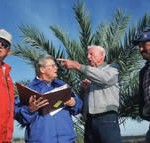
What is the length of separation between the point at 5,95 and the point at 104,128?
3.94ft

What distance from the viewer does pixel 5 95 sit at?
4812 millimetres

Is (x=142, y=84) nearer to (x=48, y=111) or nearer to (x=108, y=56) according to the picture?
(x=48, y=111)

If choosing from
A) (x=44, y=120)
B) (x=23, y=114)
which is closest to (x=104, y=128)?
(x=44, y=120)

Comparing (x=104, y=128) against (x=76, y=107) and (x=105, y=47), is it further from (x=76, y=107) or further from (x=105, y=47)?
(x=105, y=47)

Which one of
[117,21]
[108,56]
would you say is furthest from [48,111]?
[117,21]

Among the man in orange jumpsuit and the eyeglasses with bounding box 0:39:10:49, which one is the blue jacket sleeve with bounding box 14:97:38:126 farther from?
the eyeglasses with bounding box 0:39:10:49

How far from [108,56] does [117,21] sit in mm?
877

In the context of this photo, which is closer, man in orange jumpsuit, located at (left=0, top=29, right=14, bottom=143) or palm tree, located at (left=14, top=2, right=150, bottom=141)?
man in orange jumpsuit, located at (left=0, top=29, right=14, bottom=143)

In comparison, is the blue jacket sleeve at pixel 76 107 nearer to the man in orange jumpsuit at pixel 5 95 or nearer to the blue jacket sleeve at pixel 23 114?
the blue jacket sleeve at pixel 23 114

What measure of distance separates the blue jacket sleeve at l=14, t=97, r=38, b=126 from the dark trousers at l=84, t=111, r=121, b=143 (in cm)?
68

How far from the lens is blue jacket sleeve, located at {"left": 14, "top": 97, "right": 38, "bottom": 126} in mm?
5148

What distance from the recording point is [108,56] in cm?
917

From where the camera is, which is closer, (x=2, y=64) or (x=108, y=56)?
(x=2, y=64)

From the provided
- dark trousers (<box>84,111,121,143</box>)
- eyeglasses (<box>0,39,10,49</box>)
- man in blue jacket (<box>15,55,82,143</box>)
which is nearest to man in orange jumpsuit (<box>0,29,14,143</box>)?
eyeglasses (<box>0,39,10,49</box>)
